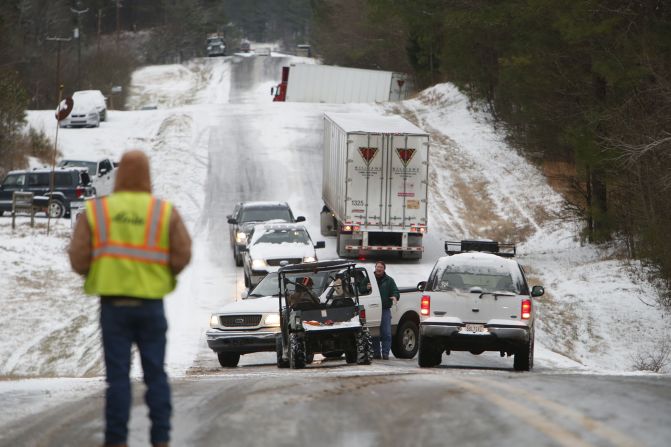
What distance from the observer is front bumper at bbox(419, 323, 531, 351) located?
54.0 feet

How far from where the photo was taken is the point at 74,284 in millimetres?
30234

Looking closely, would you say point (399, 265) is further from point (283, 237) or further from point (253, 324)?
point (253, 324)

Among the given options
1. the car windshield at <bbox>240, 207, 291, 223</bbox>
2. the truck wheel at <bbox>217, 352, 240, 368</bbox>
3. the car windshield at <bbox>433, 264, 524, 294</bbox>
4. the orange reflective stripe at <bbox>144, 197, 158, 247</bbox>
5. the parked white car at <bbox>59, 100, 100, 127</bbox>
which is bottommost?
the truck wheel at <bbox>217, 352, 240, 368</bbox>

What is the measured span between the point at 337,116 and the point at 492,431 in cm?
2878

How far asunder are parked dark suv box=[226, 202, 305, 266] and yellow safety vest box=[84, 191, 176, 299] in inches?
956

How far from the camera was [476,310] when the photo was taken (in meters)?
16.6

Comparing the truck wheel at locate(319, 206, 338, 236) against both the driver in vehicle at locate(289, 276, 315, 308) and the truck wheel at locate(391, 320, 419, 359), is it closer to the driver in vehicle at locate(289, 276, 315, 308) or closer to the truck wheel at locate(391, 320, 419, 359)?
the truck wheel at locate(391, 320, 419, 359)

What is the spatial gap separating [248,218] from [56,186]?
9853mm

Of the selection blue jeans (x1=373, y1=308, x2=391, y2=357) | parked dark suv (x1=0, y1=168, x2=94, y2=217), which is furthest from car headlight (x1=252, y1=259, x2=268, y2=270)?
parked dark suv (x1=0, y1=168, x2=94, y2=217)

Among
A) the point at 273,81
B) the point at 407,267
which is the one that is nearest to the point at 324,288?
the point at 407,267

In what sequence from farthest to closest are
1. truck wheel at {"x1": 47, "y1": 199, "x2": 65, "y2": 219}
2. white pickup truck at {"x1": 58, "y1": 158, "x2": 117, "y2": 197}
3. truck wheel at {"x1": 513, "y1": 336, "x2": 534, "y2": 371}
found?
white pickup truck at {"x1": 58, "y1": 158, "x2": 117, "y2": 197}, truck wheel at {"x1": 47, "y1": 199, "x2": 65, "y2": 219}, truck wheel at {"x1": 513, "y1": 336, "x2": 534, "y2": 371}

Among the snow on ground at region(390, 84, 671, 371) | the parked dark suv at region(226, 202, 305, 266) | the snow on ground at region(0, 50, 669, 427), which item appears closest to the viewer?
the snow on ground at region(0, 50, 669, 427)

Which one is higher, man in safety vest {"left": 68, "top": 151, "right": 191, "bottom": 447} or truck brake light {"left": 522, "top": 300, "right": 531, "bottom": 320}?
man in safety vest {"left": 68, "top": 151, "right": 191, "bottom": 447}

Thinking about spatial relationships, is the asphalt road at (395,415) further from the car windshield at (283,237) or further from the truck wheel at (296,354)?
the car windshield at (283,237)
